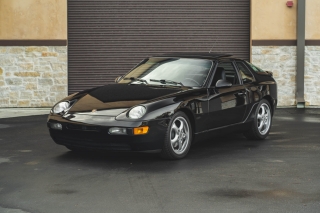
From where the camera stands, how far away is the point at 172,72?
31.5 ft

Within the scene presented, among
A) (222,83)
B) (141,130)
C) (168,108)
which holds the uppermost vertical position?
(222,83)

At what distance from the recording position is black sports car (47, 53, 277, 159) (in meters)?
8.26

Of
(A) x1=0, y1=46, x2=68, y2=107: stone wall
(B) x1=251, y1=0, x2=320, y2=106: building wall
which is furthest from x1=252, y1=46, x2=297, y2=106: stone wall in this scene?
(A) x1=0, y1=46, x2=68, y2=107: stone wall

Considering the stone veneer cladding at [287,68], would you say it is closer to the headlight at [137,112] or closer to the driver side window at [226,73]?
the driver side window at [226,73]

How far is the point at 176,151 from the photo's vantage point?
8695 millimetres

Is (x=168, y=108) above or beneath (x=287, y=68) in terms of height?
beneath

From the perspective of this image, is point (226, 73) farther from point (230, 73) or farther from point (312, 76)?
point (312, 76)

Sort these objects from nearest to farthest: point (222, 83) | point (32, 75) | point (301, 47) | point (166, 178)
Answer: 1. point (166, 178)
2. point (222, 83)
3. point (32, 75)
4. point (301, 47)

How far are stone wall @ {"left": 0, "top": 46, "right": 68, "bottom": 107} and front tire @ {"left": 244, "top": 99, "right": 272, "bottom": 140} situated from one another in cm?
730

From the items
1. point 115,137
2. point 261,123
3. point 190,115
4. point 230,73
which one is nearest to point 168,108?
point 190,115

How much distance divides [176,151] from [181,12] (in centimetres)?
896

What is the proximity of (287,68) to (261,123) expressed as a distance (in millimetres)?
6875

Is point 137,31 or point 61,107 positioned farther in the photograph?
point 137,31

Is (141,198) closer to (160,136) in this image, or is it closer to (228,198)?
(228,198)
